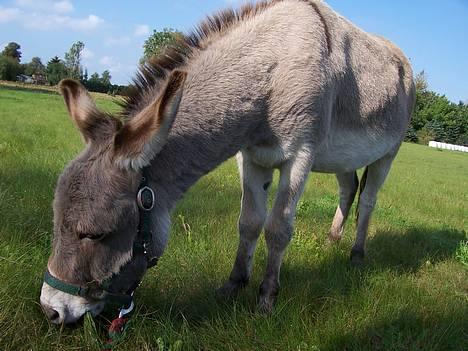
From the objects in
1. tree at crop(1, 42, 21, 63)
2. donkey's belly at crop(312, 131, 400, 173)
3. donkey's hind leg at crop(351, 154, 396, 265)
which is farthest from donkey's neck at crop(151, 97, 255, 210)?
tree at crop(1, 42, 21, 63)

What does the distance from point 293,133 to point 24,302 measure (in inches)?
81.6

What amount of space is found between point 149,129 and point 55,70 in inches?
3371

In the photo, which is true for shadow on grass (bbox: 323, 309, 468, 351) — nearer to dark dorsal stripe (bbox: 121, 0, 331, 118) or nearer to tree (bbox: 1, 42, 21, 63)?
dark dorsal stripe (bbox: 121, 0, 331, 118)

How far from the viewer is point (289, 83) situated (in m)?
3.23

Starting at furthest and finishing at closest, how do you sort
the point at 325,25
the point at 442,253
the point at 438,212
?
the point at 438,212, the point at 442,253, the point at 325,25

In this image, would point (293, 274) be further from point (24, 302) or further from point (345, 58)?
point (24, 302)

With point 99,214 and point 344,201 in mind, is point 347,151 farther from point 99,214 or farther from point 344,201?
point 99,214

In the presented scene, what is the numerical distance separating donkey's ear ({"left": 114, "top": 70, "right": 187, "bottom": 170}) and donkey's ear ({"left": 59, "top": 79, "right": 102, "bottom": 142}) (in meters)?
0.31

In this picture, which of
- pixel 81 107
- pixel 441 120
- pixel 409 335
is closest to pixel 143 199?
pixel 81 107

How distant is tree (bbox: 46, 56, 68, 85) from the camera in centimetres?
7169

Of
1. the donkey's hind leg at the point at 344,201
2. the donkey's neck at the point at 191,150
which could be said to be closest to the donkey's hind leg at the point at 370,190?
the donkey's hind leg at the point at 344,201

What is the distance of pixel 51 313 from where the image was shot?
94.9 inches

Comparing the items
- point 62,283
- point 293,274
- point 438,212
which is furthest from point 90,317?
point 438,212

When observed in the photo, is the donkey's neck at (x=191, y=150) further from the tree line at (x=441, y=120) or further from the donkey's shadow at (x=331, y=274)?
the tree line at (x=441, y=120)
